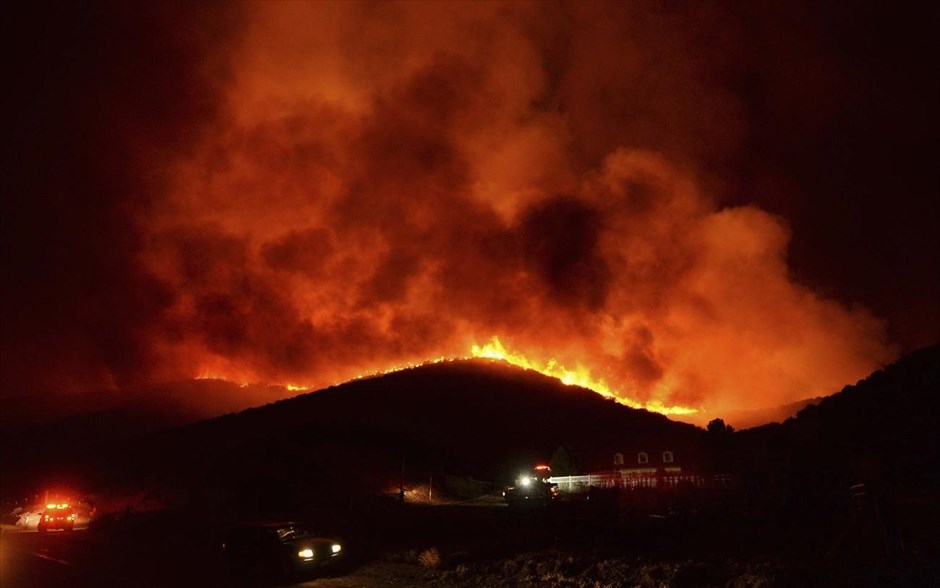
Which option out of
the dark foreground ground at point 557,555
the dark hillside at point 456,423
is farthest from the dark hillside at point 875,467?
the dark hillside at point 456,423

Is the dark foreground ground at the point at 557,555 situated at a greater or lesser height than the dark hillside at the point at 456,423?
lesser

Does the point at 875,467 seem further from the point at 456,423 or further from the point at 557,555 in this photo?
the point at 456,423

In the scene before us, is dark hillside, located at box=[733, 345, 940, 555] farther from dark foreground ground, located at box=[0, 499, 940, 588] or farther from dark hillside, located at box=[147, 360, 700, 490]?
dark hillside, located at box=[147, 360, 700, 490]

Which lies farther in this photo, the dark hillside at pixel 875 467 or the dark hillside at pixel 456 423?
the dark hillside at pixel 456 423

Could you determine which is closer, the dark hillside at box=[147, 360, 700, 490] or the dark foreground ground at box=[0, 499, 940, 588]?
the dark foreground ground at box=[0, 499, 940, 588]

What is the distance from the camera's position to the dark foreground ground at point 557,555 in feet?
44.5

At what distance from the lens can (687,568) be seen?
15203mm

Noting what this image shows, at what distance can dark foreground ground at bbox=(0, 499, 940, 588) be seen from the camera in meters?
13.6

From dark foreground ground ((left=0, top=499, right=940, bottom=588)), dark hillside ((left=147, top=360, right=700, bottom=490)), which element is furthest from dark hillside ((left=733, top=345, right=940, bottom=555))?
dark hillside ((left=147, top=360, right=700, bottom=490))

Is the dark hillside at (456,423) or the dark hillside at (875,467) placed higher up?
the dark hillside at (456,423)

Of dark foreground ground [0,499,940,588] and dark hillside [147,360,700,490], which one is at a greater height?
dark hillside [147,360,700,490]

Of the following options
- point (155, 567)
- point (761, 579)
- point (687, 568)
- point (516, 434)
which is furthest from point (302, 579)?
point (516, 434)

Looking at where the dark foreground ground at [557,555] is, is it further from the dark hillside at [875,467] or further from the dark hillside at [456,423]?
the dark hillside at [456,423]

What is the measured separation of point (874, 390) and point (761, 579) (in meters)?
15.0
